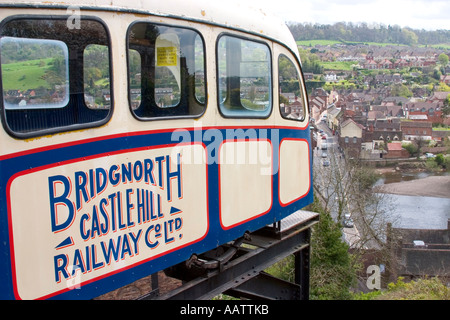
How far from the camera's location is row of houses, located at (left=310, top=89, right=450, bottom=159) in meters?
67.2

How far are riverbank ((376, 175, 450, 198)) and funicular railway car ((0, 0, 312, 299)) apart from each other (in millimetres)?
51656

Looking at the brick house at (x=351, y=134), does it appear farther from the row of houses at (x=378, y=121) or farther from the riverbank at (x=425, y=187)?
the riverbank at (x=425, y=187)

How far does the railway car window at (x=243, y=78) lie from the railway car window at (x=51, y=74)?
3.87 ft

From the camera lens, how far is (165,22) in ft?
12.6

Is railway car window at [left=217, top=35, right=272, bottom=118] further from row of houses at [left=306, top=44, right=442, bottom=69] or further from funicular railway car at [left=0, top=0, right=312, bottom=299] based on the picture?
row of houses at [left=306, top=44, right=442, bottom=69]

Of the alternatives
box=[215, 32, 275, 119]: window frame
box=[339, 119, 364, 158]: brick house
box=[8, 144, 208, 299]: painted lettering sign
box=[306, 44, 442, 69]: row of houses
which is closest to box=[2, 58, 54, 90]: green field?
box=[8, 144, 208, 299]: painted lettering sign

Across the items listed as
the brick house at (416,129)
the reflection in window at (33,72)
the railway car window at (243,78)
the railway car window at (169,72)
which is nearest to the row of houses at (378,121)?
the brick house at (416,129)

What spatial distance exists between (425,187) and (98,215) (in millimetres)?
59703

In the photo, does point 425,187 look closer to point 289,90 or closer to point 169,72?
point 289,90

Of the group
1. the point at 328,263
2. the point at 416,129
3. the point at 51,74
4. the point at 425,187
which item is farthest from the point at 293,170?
the point at 416,129

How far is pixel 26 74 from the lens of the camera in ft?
10.4

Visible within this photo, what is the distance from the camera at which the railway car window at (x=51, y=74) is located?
118 inches

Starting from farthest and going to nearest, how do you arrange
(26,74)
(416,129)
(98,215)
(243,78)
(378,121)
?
(416,129) < (378,121) < (243,78) < (98,215) < (26,74)

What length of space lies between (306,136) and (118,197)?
309 cm
